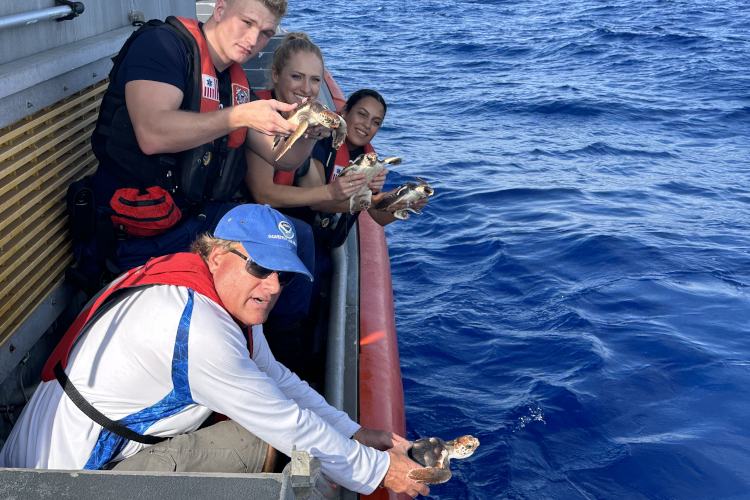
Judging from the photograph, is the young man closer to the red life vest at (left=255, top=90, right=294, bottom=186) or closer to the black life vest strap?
the red life vest at (left=255, top=90, right=294, bottom=186)

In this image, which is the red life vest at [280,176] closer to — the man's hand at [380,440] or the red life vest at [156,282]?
the red life vest at [156,282]

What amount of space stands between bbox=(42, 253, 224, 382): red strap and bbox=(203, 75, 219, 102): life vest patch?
109 centimetres

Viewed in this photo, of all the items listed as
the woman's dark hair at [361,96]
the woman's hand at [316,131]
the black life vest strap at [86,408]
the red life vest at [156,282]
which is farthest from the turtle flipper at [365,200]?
the black life vest strap at [86,408]

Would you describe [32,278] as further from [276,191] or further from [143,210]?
[276,191]

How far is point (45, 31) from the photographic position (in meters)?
2.89

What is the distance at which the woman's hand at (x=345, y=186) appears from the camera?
3.39 m

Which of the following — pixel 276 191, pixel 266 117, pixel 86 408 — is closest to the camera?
pixel 86 408

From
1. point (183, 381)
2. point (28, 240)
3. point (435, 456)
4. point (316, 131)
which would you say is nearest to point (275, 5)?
point (316, 131)

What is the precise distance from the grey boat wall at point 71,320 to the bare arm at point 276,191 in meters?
0.65

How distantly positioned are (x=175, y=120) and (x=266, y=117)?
0.41 metres

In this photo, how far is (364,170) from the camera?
3457 mm

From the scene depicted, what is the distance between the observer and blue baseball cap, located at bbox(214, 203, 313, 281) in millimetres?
2076

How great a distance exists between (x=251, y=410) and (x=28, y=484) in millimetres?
686

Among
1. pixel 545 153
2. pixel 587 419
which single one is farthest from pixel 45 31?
pixel 545 153
